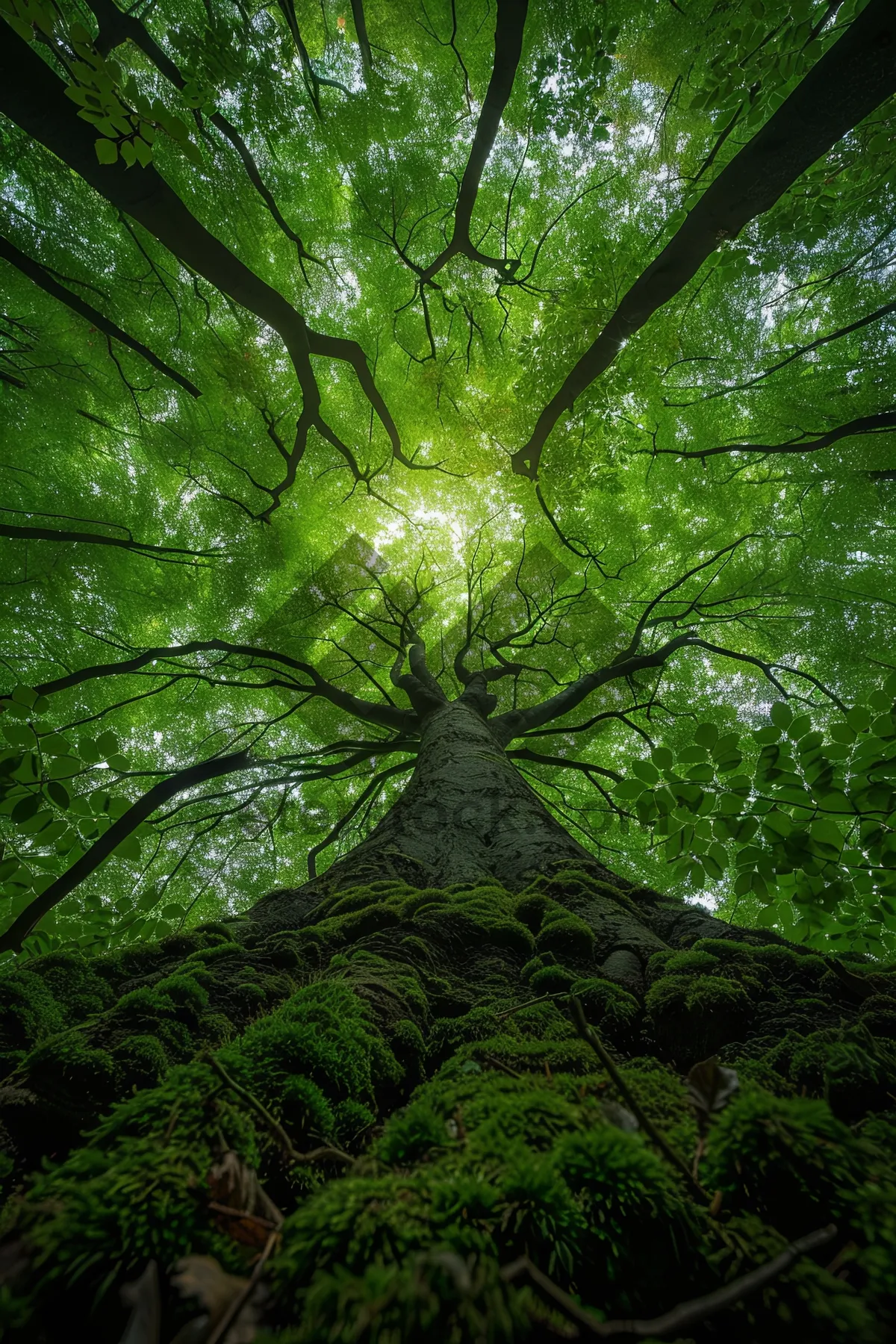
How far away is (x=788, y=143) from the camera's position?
8.85 ft

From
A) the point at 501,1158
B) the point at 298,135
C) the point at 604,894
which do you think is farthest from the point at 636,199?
the point at 501,1158

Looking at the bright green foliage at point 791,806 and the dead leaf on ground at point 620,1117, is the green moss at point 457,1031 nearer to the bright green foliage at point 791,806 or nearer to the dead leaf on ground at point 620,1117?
the dead leaf on ground at point 620,1117

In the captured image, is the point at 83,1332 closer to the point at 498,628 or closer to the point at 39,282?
the point at 39,282

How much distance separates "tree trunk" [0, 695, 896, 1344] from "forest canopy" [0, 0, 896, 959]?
65 centimetres

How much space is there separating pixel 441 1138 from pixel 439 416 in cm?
757

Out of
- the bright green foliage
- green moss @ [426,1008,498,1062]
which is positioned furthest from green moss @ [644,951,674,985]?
green moss @ [426,1008,498,1062]

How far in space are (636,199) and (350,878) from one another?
744cm

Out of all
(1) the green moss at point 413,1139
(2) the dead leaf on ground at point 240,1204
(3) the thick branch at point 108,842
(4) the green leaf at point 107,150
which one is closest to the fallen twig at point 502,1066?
(1) the green moss at point 413,1139

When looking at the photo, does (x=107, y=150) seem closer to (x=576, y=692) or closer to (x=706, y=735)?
(x=706, y=735)

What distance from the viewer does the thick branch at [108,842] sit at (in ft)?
7.97

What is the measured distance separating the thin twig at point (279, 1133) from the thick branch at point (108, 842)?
64.5 inches

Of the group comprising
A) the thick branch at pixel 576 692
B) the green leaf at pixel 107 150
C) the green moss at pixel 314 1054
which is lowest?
the green moss at pixel 314 1054

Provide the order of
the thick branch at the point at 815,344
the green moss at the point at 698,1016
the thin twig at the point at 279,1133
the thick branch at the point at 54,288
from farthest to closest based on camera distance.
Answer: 1. the thick branch at the point at 815,344
2. the thick branch at the point at 54,288
3. the green moss at the point at 698,1016
4. the thin twig at the point at 279,1133

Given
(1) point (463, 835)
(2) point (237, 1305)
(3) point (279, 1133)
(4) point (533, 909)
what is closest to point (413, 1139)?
(3) point (279, 1133)
